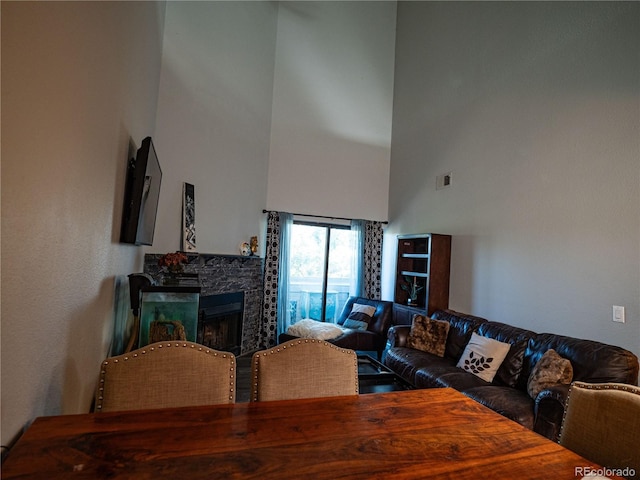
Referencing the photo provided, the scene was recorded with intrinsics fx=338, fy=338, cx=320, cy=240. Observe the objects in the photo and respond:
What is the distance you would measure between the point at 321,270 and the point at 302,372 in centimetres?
424

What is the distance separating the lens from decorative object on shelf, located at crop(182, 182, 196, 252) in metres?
4.18

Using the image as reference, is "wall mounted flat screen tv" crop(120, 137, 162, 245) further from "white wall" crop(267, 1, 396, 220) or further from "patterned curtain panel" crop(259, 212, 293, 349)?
"white wall" crop(267, 1, 396, 220)

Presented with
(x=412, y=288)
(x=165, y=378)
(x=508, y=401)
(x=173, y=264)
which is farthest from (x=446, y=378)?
(x=173, y=264)

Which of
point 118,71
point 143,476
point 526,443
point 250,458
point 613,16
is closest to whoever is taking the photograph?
point 143,476

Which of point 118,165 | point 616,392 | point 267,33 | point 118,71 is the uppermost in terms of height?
point 267,33

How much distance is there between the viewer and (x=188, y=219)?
4230mm

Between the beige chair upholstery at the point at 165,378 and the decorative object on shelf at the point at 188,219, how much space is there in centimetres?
307

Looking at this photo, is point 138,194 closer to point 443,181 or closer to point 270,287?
point 270,287

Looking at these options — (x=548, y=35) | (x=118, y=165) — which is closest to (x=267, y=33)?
(x=548, y=35)

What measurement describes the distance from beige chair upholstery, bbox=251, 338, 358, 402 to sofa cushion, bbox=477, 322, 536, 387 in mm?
2066

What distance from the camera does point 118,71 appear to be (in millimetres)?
1844

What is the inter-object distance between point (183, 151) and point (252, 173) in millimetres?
1092

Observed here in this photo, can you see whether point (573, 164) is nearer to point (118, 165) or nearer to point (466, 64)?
point (466, 64)

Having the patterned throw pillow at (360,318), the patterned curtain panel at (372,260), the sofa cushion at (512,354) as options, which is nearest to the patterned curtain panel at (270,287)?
the patterned throw pillow at (360,318)
